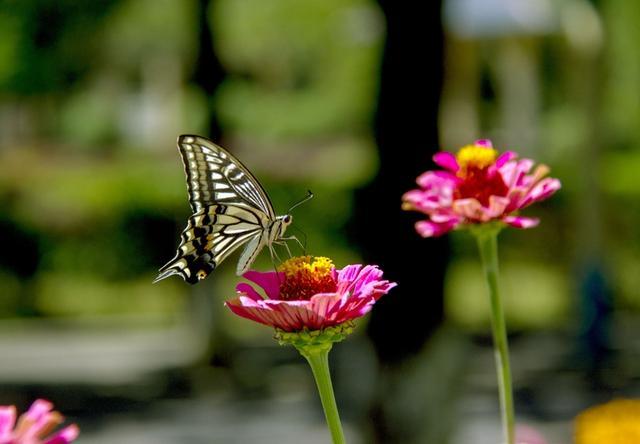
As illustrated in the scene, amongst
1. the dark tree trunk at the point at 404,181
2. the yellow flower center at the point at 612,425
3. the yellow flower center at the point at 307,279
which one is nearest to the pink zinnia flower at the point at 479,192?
the yellow flower center at the point at 307,279

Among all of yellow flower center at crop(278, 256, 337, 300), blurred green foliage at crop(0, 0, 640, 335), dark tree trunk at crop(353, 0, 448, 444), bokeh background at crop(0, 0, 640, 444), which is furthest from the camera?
blurred green foliage at crop(0, 0, 640, 335)

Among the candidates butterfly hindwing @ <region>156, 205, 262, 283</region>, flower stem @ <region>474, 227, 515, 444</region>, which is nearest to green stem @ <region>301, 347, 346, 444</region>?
flower stem @ <region>474, 227, 515, 444</region>

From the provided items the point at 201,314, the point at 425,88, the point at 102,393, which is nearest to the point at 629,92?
the point at 201,314

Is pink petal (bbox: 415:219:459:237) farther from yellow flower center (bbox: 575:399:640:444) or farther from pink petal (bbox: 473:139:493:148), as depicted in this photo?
yellow flower center (bbox: 575:399:640:444)

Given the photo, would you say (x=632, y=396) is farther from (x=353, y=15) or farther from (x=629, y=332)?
(x=353, y=15)

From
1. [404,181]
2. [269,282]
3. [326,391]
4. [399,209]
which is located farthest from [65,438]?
[404,181]
